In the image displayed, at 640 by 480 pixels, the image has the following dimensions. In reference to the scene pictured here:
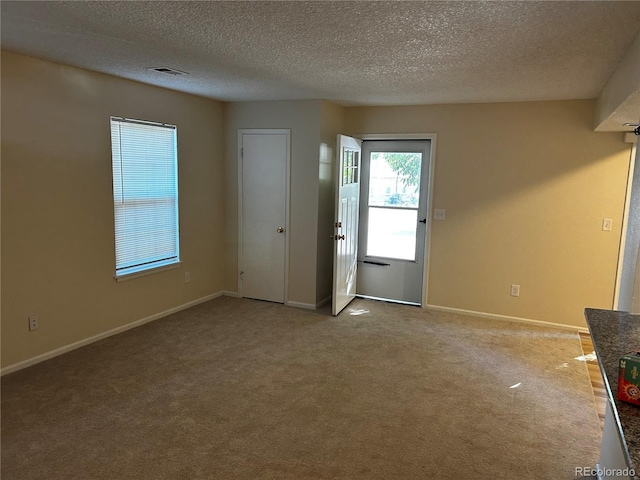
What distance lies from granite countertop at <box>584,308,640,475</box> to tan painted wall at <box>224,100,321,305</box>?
3191 millimetres

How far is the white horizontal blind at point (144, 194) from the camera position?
4113 mm

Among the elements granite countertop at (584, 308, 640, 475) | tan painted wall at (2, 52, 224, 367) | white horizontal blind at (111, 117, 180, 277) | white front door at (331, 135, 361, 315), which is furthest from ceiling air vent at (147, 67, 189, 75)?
granite countertop at (584, 308, 640, 475)

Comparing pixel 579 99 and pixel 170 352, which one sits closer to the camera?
pixel 170 352

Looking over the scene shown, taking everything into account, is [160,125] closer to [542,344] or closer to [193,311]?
[193,311]

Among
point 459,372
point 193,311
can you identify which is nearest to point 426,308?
point 459,372

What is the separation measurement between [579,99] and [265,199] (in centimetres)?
340

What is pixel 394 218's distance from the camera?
17.8 feet

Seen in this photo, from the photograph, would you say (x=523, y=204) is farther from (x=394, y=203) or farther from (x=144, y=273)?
(x=144, y=273)

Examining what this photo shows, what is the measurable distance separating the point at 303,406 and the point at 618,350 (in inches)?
75.4

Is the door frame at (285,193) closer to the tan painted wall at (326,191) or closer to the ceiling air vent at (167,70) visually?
the tan painted wall at (326,191)

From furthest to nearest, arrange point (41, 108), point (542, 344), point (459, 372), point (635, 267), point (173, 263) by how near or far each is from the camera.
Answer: point (173, 263) → point (542, 344) → point (459, 372) → point (41, 108) → point (635, 267)

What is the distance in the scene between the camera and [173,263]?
4801mm

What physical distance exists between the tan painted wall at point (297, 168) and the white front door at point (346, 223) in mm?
342

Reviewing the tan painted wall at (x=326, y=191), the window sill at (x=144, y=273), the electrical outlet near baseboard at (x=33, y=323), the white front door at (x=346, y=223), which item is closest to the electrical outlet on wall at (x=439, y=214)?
the white front door at (x=346, y=223)
